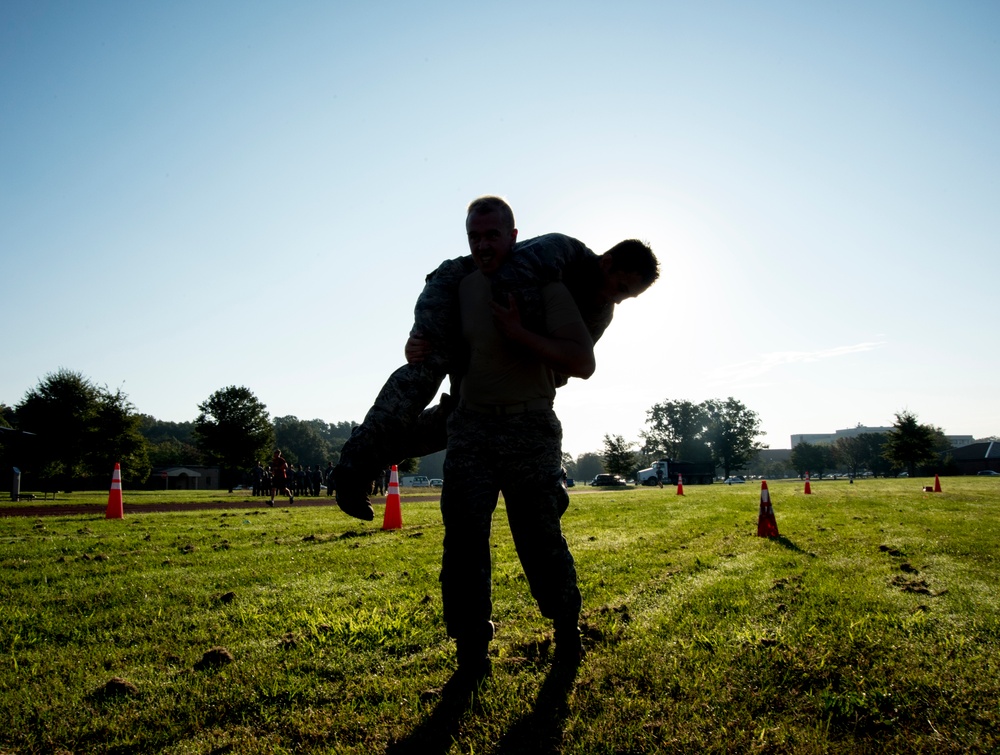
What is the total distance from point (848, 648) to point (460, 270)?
2.97m

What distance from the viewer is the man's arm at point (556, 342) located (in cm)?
307

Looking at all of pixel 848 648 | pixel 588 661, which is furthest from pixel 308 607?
pixel 848 648

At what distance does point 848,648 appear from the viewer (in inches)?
138

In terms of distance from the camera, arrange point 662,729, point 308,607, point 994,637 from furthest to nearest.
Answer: point 308,607 < point 994,637 < point 662,729

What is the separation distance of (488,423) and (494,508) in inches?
17.0

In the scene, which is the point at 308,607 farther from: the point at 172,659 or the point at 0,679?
the point at 0,679

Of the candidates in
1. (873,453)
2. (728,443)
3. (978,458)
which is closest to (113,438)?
(728,443)

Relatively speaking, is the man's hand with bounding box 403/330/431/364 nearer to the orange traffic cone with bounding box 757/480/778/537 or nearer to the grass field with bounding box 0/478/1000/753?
the grass field with bounding box 0/478/1000/753

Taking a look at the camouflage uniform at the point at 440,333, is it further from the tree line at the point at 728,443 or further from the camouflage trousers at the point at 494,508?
the tree line at the point at 728,443

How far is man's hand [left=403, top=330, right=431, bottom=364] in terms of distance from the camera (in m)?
3.31

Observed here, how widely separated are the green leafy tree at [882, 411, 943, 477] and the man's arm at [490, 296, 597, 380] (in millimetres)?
79933

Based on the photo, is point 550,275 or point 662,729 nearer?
point 662,729

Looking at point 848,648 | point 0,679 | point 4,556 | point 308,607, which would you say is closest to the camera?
point 0,679

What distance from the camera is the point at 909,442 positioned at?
6981cm
